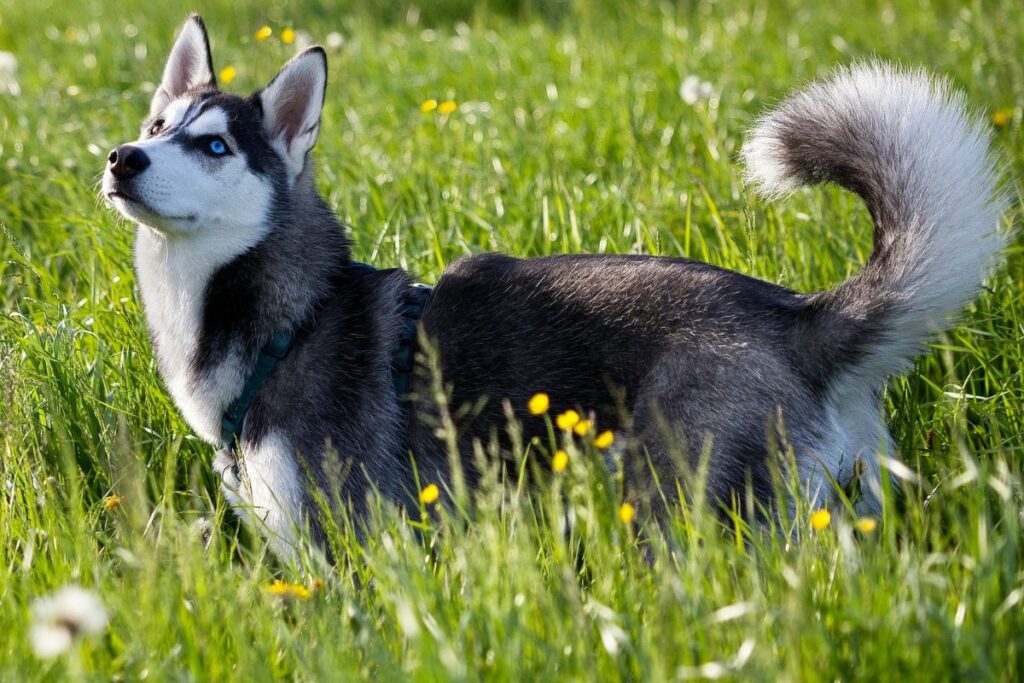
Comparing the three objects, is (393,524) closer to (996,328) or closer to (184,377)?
(184,377)

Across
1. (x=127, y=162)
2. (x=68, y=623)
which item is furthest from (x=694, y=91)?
(x=68, y=623)

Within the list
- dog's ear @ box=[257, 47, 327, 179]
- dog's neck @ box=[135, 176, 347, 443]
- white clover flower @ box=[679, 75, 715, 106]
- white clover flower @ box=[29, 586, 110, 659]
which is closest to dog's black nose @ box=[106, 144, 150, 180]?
dog's neck @ box=[135, 176, 347, 443]

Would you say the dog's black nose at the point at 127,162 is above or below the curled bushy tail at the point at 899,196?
above

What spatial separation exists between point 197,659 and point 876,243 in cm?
181

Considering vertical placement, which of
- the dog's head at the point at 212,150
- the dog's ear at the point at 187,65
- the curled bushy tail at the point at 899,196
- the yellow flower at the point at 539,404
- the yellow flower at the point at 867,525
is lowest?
the yellow flower at the point at 867,525

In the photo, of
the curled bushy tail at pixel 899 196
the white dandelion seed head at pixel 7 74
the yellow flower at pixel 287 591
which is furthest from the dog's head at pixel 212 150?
the white dandelion seed head at pixel 7 74

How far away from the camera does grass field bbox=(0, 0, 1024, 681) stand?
2061 mm

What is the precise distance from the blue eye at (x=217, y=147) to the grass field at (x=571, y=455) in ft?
2.17

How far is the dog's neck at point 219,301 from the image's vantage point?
3.22m

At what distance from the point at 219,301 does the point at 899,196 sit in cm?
183

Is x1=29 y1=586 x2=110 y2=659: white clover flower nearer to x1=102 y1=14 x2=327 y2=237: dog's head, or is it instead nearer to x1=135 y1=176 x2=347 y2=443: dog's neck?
x1=135 y1=176 x2=347 y2=443: dog's neck

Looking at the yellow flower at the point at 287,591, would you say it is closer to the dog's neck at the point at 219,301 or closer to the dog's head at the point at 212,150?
the dog's neck at the point at 219,301

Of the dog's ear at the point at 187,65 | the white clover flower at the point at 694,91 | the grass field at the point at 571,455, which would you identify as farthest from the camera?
the white clover flower at the point at 694,91

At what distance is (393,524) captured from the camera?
8.07 feet
